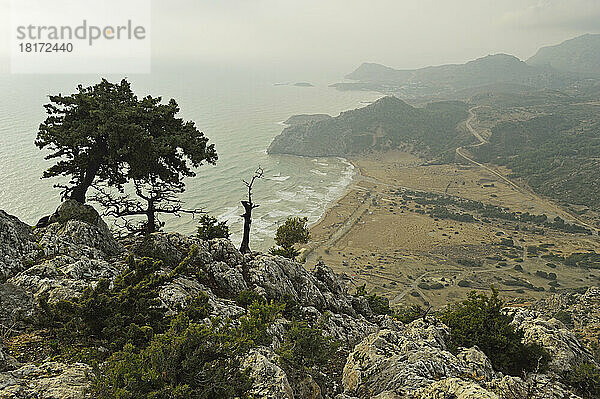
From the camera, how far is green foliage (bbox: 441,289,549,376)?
16875 millimetres

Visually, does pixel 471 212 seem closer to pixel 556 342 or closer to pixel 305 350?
pixel 556 342

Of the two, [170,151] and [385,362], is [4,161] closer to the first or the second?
[170,151]

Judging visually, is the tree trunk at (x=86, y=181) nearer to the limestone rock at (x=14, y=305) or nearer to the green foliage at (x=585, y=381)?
the limestone rock at (x=14, y=305)

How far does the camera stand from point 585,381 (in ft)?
48.0

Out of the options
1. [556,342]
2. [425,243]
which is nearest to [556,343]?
[556,342]

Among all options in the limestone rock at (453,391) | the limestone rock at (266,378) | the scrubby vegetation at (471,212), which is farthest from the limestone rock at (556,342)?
the scrubby vegetation at (471,212)

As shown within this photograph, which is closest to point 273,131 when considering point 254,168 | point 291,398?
point 254,168

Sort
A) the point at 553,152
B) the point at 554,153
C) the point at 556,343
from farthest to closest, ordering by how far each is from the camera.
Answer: the point at 553,152
the point at 554,153
the point at 556,343

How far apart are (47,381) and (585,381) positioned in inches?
715

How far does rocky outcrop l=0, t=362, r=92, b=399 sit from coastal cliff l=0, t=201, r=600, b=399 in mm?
28

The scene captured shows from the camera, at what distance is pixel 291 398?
10078 millimetres

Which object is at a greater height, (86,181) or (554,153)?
(86,181)

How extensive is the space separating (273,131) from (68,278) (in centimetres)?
18146

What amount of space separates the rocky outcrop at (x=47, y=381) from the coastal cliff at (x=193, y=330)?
28mm
